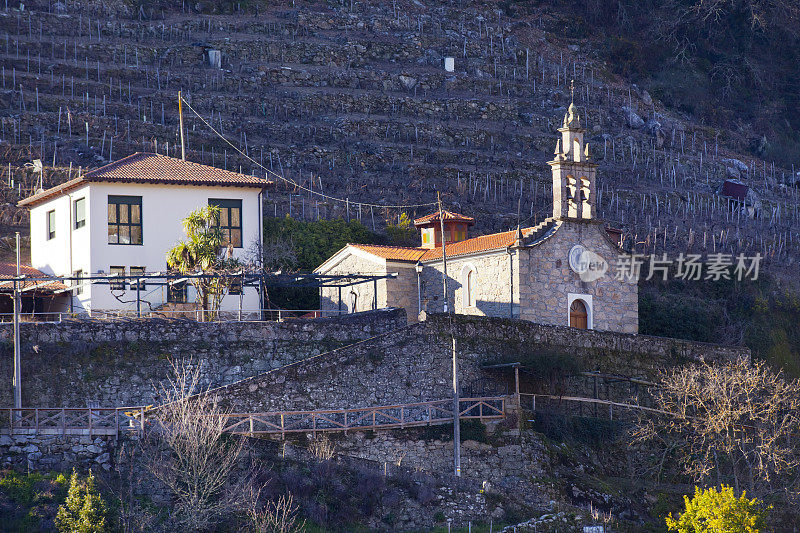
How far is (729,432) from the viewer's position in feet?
137

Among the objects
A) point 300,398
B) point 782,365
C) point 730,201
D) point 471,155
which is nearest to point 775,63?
point 730,201

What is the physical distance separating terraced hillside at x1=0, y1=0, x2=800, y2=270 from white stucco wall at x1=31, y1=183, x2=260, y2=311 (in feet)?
26.7

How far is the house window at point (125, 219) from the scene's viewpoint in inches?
1880

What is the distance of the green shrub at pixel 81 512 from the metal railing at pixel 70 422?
2.75m

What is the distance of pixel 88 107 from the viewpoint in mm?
69188

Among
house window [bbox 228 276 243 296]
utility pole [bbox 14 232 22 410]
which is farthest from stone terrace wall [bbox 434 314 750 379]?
utility pole [bbox 14 232 22 410]

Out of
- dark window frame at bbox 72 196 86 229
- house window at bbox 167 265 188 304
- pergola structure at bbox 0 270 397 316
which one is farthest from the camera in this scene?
dark window frame at bbox 72 196 86 229

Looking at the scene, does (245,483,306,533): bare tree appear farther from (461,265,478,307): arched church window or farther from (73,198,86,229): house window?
(73,198,86,229): house window

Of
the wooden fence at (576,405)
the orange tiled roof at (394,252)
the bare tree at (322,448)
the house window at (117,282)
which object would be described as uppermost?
the orange tiled roof at (394,252)

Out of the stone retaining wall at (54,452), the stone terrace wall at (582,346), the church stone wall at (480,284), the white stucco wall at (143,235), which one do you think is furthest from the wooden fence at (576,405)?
the stone retaining wall at (54,452)

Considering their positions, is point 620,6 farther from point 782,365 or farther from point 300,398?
point 300,398

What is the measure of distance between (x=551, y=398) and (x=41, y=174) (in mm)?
27258

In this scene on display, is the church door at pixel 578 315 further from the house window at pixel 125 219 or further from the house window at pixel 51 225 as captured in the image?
the house window at pixel 51 225

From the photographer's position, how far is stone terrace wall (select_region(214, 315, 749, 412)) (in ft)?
129
